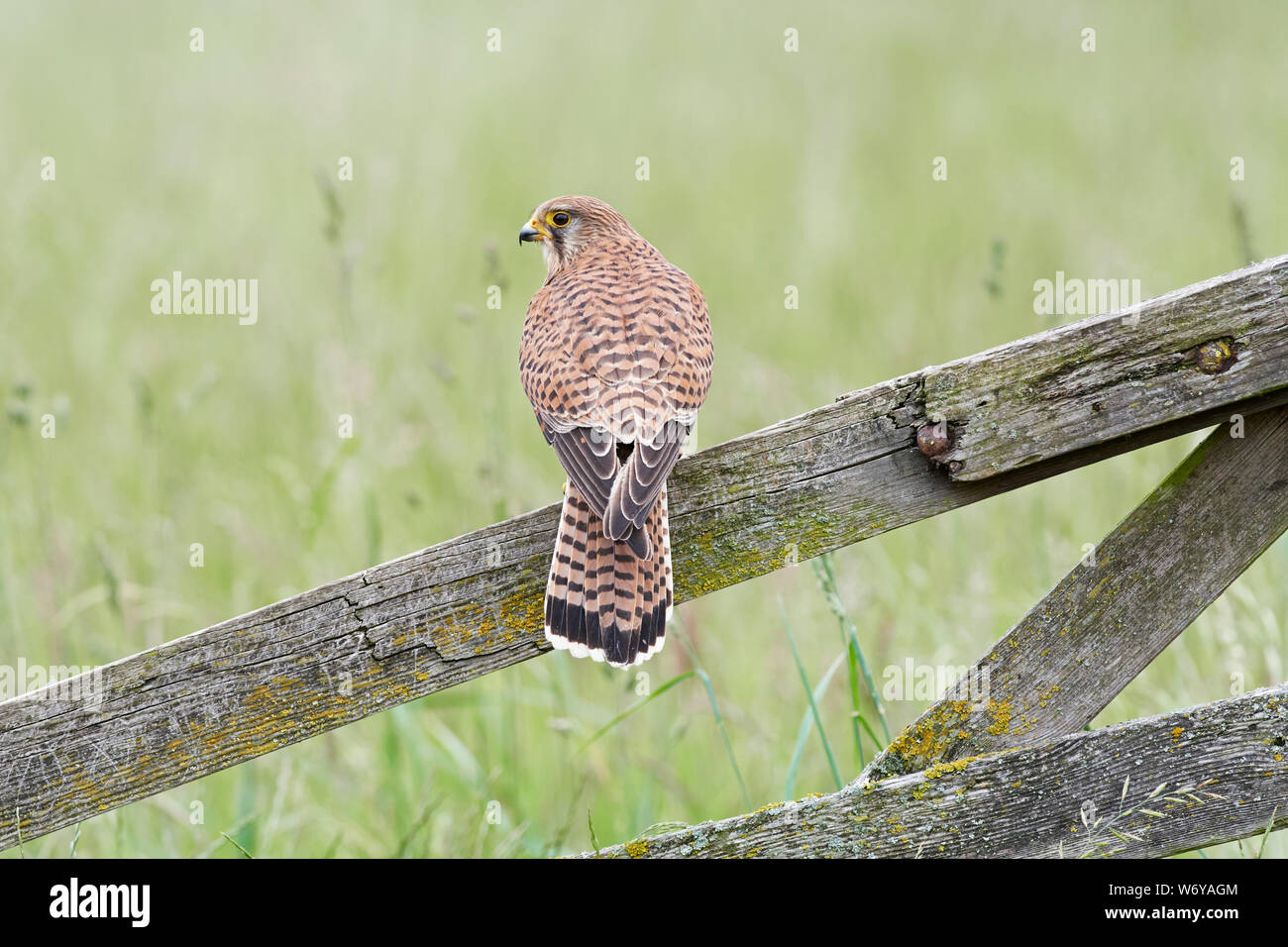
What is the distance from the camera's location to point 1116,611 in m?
2.09

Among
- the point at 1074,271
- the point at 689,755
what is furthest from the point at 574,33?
the point at 689,755

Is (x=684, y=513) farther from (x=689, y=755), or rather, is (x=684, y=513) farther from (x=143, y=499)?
(x=143, y=499)

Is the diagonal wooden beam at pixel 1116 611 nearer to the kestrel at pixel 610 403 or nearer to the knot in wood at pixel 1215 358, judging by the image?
the knot in wood at pixel 1215 358

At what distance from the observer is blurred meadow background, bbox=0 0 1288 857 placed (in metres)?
3.91

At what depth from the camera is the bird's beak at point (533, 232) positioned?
3498 millimetres

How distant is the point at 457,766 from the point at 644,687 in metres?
0.71

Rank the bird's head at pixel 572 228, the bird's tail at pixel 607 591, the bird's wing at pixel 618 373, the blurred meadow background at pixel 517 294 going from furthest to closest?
the blurred meadow background at pixel 517 294
the bird's head at pixel 572 228
the bird's wing at pixel 618 373
the bird's tail at pixel 607 591

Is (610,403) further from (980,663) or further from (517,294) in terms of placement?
(517,294)

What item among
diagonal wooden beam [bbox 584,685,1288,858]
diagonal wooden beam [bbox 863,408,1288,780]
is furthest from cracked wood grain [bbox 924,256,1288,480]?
diagonal wooden beam [bbox 584,685,1288,858]

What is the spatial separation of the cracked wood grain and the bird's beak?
1751 millimetres

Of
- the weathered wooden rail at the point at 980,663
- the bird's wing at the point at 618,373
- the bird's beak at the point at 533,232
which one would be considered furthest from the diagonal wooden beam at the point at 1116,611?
the bird's beak at the point at 533,232

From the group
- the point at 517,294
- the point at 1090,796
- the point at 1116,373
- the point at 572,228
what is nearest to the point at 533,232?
the point at 572,228

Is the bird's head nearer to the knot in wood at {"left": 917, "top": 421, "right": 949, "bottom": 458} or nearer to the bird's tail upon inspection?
the bird's tail

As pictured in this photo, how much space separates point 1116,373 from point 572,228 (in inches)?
73.4
